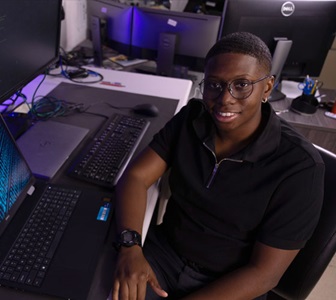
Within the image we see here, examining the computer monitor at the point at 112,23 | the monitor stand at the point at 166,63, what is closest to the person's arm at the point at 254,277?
the monitor stand at the point at 166,63

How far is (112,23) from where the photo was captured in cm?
195

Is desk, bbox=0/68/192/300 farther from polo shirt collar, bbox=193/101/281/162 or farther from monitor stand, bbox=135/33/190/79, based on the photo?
polo shirt collar, bbox=193/101/281/162

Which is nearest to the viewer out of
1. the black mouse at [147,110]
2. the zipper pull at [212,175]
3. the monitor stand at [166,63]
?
the zipper pull at [212,175]

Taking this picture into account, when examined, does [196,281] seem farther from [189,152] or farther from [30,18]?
[30,18]

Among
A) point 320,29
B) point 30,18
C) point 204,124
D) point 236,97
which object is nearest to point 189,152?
point 204,124

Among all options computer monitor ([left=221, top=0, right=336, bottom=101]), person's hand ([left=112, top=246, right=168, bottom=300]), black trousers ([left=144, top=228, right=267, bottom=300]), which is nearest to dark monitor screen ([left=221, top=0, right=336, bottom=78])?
computer monitor ([left=221, top=0, right=336, bottom=101])

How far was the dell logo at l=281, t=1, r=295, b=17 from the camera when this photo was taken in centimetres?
154

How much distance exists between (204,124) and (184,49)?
3.32ft

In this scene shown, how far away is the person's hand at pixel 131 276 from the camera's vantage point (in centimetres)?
71

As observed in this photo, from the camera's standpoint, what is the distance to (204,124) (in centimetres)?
97

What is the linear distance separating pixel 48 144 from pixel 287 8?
1.33 metres

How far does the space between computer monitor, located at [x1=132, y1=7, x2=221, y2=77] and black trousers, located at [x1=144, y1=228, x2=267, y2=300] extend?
3.78ft

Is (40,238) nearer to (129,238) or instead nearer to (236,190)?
(129,238)

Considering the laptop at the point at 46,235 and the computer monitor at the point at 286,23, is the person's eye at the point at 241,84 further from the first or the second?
the computer monitor at the point at 286,23
